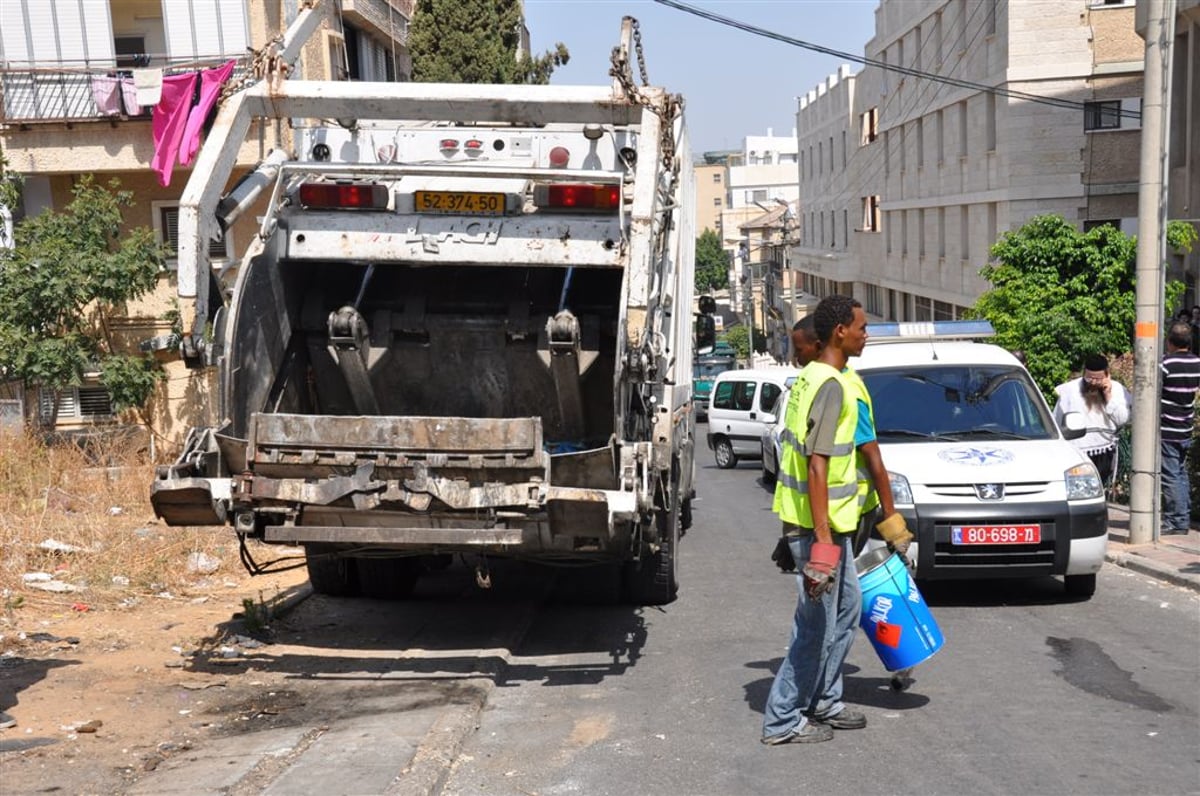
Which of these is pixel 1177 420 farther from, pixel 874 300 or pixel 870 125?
pixel 870 125

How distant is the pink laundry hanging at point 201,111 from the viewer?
18.6 m

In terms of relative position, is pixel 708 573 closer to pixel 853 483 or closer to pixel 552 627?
pixel 552 627

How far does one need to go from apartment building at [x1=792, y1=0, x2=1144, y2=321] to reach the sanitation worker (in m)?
21.5

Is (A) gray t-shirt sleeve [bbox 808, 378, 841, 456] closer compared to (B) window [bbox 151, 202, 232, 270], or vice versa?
(A) gray t-shirt sleeve [bbox 808, 378, 841, 456]

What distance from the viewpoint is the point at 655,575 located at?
8.94 metres

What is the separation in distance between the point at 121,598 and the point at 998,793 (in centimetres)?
612

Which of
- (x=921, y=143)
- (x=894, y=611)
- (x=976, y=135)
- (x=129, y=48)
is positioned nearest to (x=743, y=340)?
(x=921, y=143)

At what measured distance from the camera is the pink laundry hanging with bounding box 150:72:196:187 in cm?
1868

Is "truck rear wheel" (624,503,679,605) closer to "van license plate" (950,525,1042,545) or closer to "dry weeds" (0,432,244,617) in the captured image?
"van license plate" (950,525,1042,545)

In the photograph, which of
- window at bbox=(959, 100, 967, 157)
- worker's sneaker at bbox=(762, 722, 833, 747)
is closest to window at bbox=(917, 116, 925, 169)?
window at bbox=(959, 100, 967, 157)

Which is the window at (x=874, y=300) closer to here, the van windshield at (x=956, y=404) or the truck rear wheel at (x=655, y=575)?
the van windshield at (x=956, y=404)

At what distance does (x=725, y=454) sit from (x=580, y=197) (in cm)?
1627

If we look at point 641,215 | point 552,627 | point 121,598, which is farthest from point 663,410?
point 121,598

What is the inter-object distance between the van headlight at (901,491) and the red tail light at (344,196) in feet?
11.6
